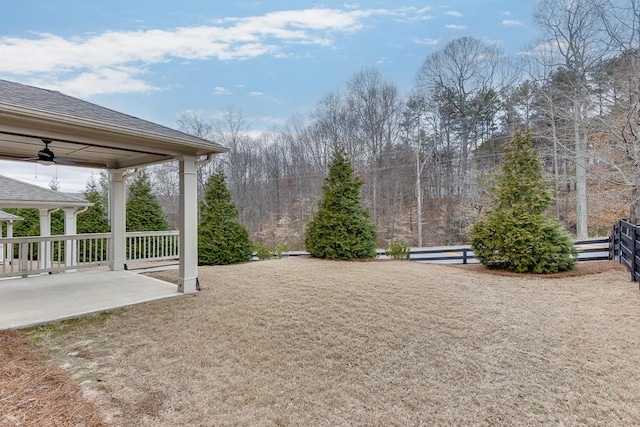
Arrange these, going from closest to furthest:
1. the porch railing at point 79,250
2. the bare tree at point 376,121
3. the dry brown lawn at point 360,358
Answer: the dry brown lawn at point 360,358 < the porch railing at point 79,250 < the bare tree at point 376,121

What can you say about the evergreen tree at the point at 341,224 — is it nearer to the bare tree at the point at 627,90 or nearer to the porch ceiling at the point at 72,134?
the porch ceiling at the point at 72,134

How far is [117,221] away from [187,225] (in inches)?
114

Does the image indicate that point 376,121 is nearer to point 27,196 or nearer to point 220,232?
point 220,232

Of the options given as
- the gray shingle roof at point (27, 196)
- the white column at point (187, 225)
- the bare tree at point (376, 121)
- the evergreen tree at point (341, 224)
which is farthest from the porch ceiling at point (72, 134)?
the bare tree at point (376, 121)

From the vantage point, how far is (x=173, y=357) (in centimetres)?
316

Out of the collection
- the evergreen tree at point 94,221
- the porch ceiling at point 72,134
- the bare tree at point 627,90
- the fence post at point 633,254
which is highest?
the bare tree at point 627,90

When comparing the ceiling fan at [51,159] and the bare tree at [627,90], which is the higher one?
the bare tree at [627,90]

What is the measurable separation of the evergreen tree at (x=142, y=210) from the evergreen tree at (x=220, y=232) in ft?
18.8

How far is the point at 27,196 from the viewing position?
9266 millimetres

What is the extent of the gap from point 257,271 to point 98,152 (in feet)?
12.5

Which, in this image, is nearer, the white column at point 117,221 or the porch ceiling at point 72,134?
the porch ceiling at point 72,134

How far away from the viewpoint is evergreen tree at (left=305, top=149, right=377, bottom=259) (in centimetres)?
955

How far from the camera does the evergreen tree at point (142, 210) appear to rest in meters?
13.5

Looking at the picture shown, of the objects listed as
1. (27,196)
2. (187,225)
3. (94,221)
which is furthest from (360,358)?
(94,221)
